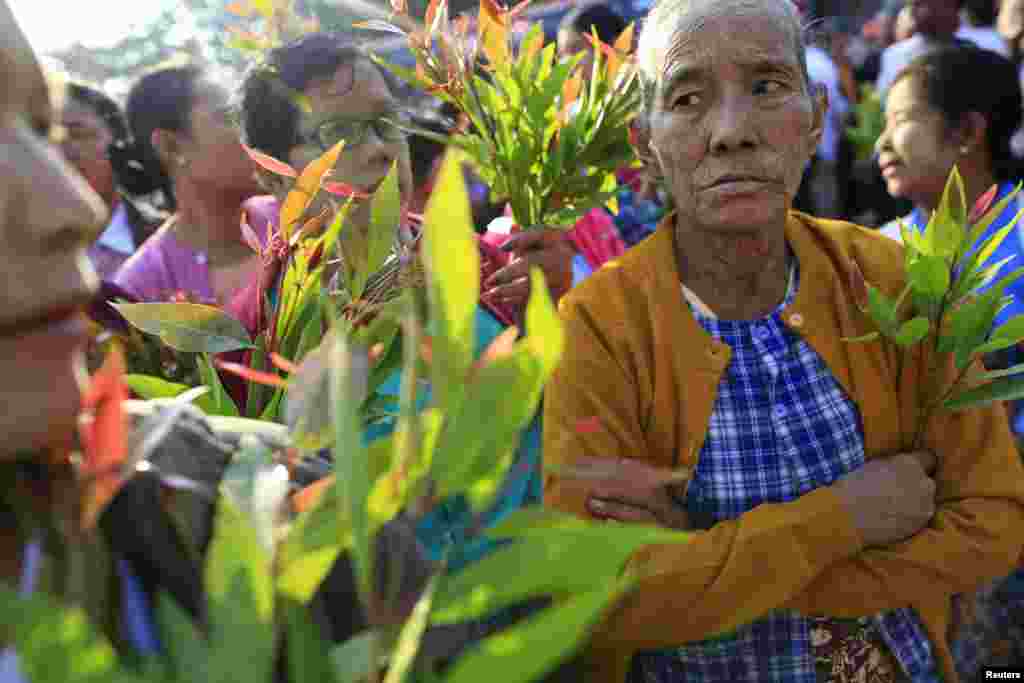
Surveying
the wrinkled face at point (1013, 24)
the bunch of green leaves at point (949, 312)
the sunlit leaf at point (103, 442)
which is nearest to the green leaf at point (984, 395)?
the bunch of green leaves at point (949, 312)

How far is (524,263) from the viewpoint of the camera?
214 centimetres

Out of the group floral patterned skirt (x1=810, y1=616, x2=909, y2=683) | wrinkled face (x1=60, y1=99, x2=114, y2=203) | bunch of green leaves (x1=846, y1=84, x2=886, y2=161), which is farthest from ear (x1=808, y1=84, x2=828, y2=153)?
bunch of green leaves (x1=846, y1=84, x2=886, y2=161)

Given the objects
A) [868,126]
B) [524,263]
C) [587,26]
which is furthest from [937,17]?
[524,263]

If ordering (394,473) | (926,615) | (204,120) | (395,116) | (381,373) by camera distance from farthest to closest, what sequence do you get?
(204,120) < (395,116) < (926,615) < (381,373) < (394,473)

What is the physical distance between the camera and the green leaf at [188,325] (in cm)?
147

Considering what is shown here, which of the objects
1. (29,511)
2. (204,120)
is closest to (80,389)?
(29,511)

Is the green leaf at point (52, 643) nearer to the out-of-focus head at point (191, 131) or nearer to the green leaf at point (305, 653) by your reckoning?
the green leaf at point (305, 653)

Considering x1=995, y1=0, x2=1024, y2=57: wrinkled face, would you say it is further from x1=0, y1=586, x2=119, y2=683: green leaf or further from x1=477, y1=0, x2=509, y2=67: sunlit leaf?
x1=0, y1=586, x2=119, y2=683: green leaf

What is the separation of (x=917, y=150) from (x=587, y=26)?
1.45 m

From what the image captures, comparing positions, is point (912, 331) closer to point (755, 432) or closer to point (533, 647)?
point (755, 432)

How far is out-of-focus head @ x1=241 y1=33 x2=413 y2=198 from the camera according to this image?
2375mm

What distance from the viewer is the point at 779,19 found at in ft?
5.88

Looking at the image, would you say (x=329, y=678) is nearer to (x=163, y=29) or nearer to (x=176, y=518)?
(x=176, y=518)

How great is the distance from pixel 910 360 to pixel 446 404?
114 centimetres
